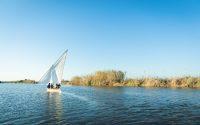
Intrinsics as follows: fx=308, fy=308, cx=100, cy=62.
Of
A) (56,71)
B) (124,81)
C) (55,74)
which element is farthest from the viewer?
(124,81)

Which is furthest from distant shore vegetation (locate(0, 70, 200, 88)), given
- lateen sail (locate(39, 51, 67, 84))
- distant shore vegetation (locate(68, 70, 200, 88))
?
lateen sail (locate(39, 51, 67, 84))

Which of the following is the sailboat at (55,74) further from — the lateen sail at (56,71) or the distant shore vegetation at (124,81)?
the distant shore vegetation at (124,81)

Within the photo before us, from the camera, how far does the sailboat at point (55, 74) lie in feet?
278

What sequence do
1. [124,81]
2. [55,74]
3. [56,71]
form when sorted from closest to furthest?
[56,71]
[55,74]
[124,81]

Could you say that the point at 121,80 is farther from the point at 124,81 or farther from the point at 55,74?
the point at 55,74

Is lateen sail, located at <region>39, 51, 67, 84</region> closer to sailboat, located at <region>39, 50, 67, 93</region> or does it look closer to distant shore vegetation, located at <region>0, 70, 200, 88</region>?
sailboat, located at <region>39, 50, 67, 93</region>

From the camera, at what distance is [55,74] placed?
85.8 metres

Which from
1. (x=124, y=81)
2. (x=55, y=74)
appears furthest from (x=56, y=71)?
(x=124, y=81)

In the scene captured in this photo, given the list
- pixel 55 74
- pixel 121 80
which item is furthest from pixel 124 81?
pixel 55 74

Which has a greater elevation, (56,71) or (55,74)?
(56,71)

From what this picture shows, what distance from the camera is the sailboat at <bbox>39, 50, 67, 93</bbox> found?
8488 centimetres

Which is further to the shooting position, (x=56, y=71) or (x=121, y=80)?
(x=121, y=80)

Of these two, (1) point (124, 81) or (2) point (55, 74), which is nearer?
(2) point (55, 74)

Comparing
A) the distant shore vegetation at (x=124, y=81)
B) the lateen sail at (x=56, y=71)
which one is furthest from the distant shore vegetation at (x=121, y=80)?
the lateen sail at (x=56, y=71)
